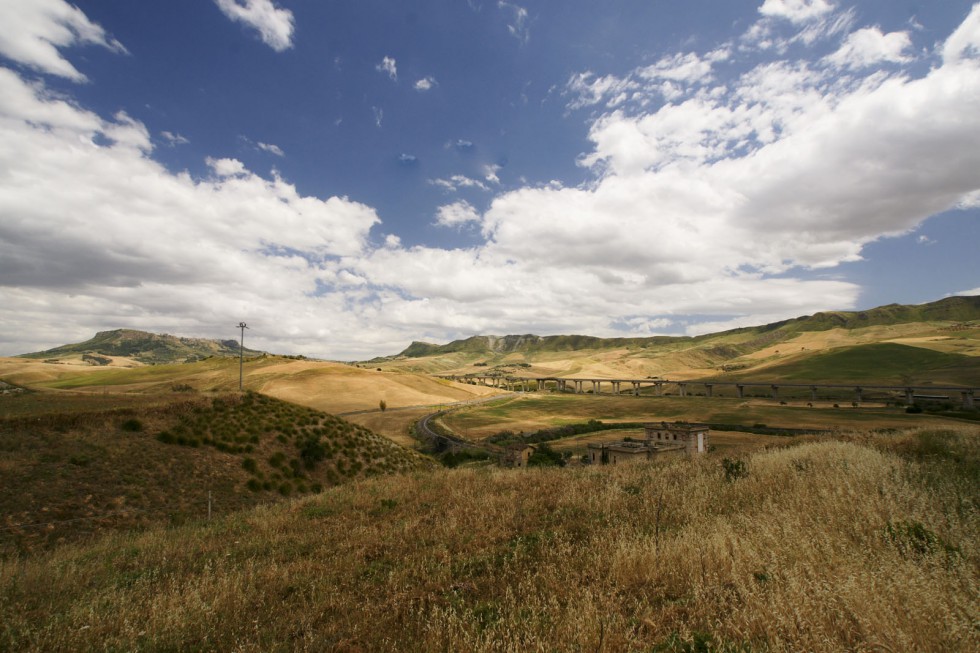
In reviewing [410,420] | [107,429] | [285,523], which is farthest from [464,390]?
[285,523]

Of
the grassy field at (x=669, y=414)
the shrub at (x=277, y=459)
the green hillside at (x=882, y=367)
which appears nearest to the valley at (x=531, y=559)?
the shrub at (x=277, y=459)

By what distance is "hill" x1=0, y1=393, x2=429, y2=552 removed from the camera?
56.1 feet

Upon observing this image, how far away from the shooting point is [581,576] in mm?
5805

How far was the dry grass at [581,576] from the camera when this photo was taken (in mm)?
4230

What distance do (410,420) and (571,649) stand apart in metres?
87.2

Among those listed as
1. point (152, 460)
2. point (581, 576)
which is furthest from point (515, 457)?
point (581, 576)

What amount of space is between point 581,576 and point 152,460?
1022 inches

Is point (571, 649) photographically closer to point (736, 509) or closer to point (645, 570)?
point (645, 570)

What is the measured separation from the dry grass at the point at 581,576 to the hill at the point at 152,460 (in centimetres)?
1038

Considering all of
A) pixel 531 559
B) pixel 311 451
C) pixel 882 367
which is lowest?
pixel 882 367

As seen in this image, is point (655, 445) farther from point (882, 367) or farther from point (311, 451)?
point (882, 367)

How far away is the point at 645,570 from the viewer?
5.70 metres

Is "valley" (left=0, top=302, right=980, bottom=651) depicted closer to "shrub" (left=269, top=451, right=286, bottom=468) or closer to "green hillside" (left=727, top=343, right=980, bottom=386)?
"shrub" (left=269, top=451, right=286, bottom=468)

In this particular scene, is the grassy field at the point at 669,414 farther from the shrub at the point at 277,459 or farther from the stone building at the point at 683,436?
the shrub at the point at 277,459
